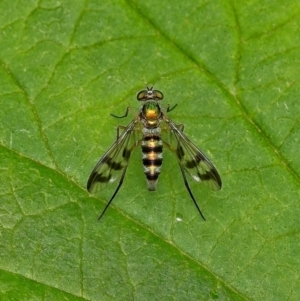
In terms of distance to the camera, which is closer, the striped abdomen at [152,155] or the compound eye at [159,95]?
the striped abdomen at [152,155]

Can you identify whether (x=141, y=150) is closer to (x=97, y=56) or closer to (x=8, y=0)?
(x=97, y=56)

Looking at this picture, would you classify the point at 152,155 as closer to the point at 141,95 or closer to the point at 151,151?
the point at 151,151

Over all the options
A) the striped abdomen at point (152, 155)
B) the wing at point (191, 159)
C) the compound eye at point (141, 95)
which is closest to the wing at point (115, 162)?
the striped abdomen at point (152, 155)

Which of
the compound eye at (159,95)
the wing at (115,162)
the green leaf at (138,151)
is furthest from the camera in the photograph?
the compound eye at (159,95)

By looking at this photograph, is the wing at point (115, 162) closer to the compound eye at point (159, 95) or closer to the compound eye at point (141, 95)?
the compound eye at point (141, 95)

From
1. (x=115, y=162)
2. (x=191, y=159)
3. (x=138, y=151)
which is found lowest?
(x=115, y=162)

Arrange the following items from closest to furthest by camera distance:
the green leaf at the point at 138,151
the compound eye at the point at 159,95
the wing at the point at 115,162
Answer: the green leaf at the point at 138,151 < the wing at the point at 115,162 < the compound eye at the point at 159,95

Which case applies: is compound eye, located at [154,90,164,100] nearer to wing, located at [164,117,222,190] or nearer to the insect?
the insect

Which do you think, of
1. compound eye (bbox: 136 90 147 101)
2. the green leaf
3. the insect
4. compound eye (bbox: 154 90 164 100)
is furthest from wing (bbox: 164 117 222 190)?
compound eye (bbox: 136 90 147 101)

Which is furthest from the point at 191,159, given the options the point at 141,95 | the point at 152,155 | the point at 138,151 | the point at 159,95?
the point at 141,95
